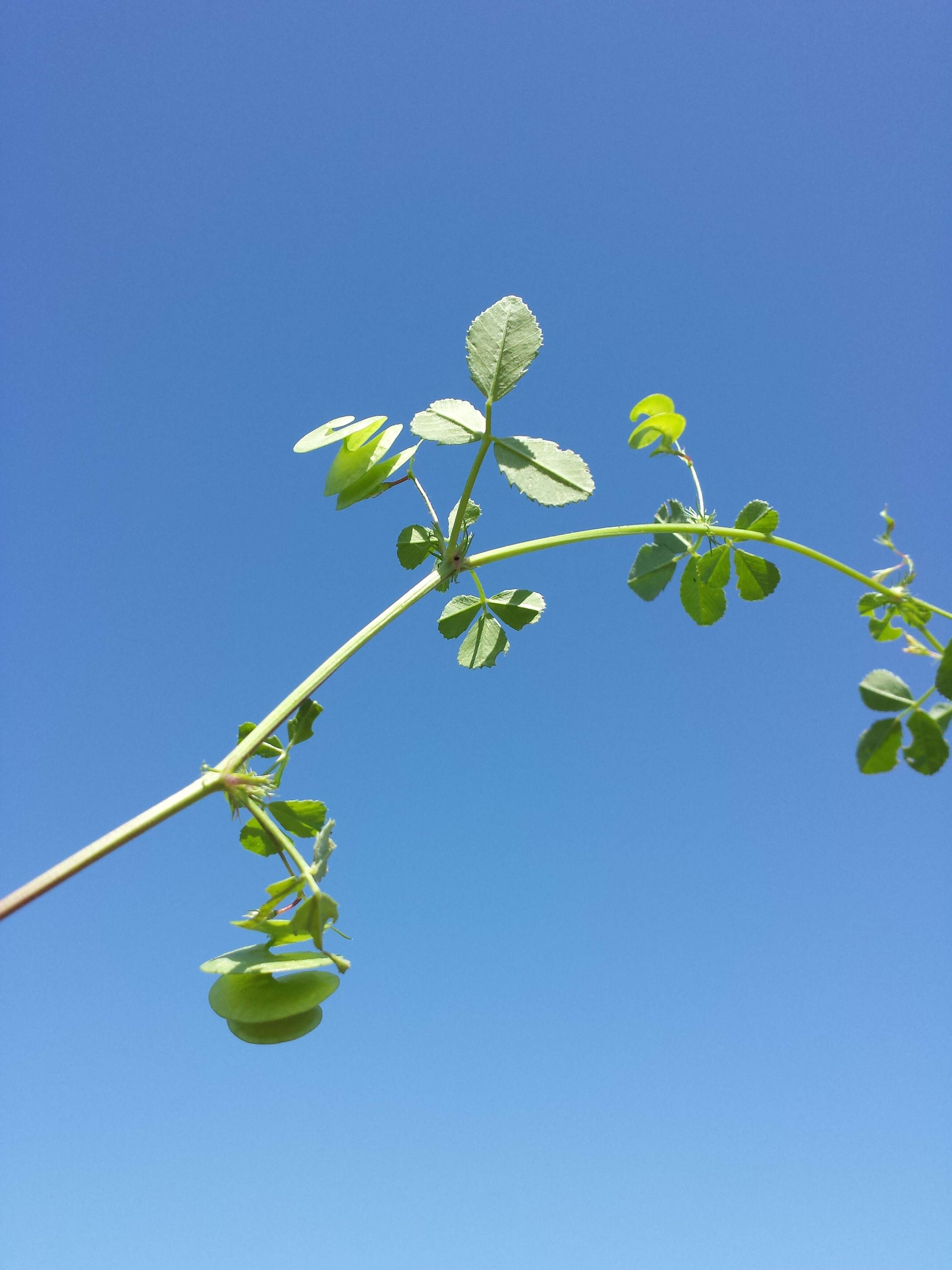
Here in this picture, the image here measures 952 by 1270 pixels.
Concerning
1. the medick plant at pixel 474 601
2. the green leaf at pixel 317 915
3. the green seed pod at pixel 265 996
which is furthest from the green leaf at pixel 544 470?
the green seed pod at pixel 265 996

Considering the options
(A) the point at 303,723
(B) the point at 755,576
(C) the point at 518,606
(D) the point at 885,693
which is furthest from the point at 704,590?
(A) the point at 303,723

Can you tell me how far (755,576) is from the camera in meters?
2.04

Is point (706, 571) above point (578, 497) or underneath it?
above

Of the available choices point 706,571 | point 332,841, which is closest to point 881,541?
point 706,571

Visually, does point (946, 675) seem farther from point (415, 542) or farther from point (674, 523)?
point (415, 542)

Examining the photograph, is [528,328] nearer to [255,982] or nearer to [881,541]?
[881,541]

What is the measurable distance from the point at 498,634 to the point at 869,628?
33.3 inches

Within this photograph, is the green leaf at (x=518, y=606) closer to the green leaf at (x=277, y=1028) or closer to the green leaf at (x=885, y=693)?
the green leaf at (x=885, y=693)

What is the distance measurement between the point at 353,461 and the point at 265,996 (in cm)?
105

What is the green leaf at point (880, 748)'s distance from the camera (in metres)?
1.54

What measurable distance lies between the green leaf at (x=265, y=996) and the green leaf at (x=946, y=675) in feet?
3.94

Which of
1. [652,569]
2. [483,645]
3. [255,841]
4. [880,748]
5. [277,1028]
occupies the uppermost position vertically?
Result: [652,569]

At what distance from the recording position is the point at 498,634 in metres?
2.14

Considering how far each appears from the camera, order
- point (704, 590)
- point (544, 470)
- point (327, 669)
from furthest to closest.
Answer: point (704, 590) < point (544, 470) < point (327, 669)
